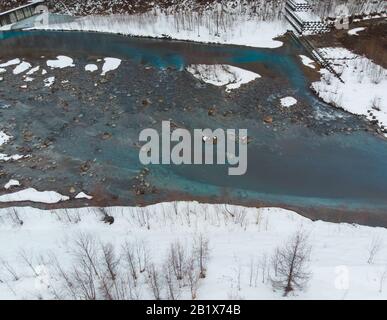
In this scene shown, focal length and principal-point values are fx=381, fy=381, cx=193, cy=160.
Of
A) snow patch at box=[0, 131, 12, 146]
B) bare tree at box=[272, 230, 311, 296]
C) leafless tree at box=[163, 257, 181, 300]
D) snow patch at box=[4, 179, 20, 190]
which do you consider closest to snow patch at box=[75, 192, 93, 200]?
snow patch at box=[4, 179, 20, 190]

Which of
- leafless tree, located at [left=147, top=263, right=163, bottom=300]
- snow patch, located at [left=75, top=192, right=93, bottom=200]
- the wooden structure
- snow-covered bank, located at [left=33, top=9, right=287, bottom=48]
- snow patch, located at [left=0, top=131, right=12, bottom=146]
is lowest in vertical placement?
snow patch, located at [left=75, top=192, right=93, bottom=200]

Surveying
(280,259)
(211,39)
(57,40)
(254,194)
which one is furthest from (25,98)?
(280,259)

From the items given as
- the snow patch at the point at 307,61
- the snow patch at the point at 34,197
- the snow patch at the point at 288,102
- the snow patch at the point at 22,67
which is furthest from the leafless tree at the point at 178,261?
the snow patch at the point at 22,67

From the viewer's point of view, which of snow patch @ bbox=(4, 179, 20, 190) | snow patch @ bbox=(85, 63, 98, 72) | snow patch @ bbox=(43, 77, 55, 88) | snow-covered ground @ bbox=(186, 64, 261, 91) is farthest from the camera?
snow patch @ bbox=(85, 63, 98, 72)

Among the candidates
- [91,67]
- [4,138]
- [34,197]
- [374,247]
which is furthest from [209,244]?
[91,67]
